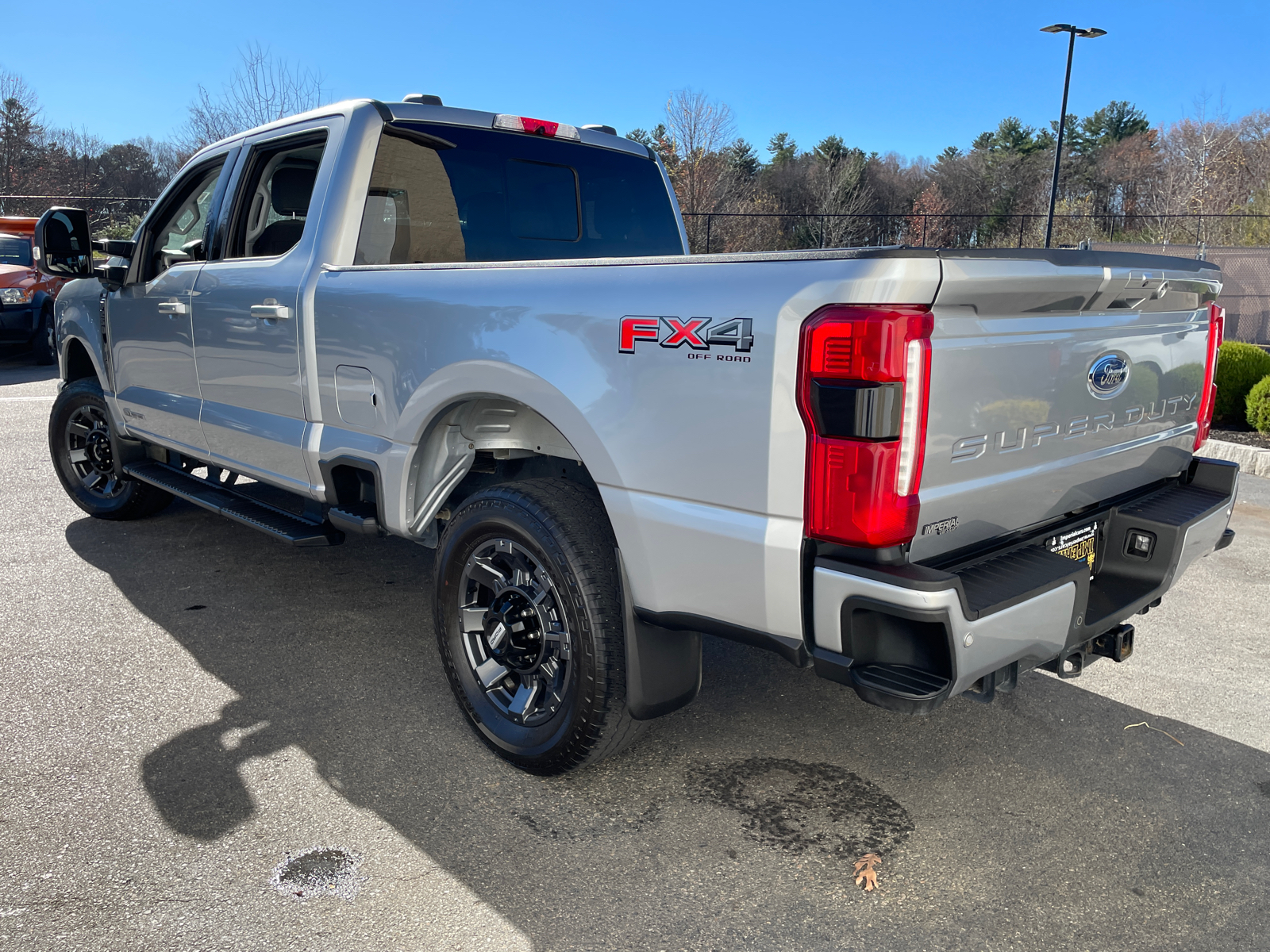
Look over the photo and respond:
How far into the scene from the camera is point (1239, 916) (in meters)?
2.42

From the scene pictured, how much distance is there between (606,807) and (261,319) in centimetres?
244

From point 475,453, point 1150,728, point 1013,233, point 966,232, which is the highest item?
point 966,232

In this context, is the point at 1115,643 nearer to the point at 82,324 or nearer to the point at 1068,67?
the point at 82,324

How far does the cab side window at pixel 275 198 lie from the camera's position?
157 inches

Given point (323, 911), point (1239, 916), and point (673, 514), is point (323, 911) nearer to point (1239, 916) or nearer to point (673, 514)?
point (673, 514)

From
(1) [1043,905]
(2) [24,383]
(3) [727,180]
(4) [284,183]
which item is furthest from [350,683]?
(3) [727,180]

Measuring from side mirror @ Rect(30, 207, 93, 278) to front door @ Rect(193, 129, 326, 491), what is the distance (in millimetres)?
1270

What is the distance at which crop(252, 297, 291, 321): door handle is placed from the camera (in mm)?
3738

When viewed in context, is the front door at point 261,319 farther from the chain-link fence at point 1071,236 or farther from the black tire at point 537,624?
the chain-link fence at point 1071,236

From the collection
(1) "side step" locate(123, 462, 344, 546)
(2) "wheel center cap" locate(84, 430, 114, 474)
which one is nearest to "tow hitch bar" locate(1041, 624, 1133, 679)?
(1) "side step" locate(123, 462, 344, 546)

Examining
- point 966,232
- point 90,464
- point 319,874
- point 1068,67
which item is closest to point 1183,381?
point 319,874

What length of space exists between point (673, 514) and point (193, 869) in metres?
1.63

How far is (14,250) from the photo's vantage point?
1471 cm

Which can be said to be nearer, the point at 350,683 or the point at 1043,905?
the point at 1043,905
